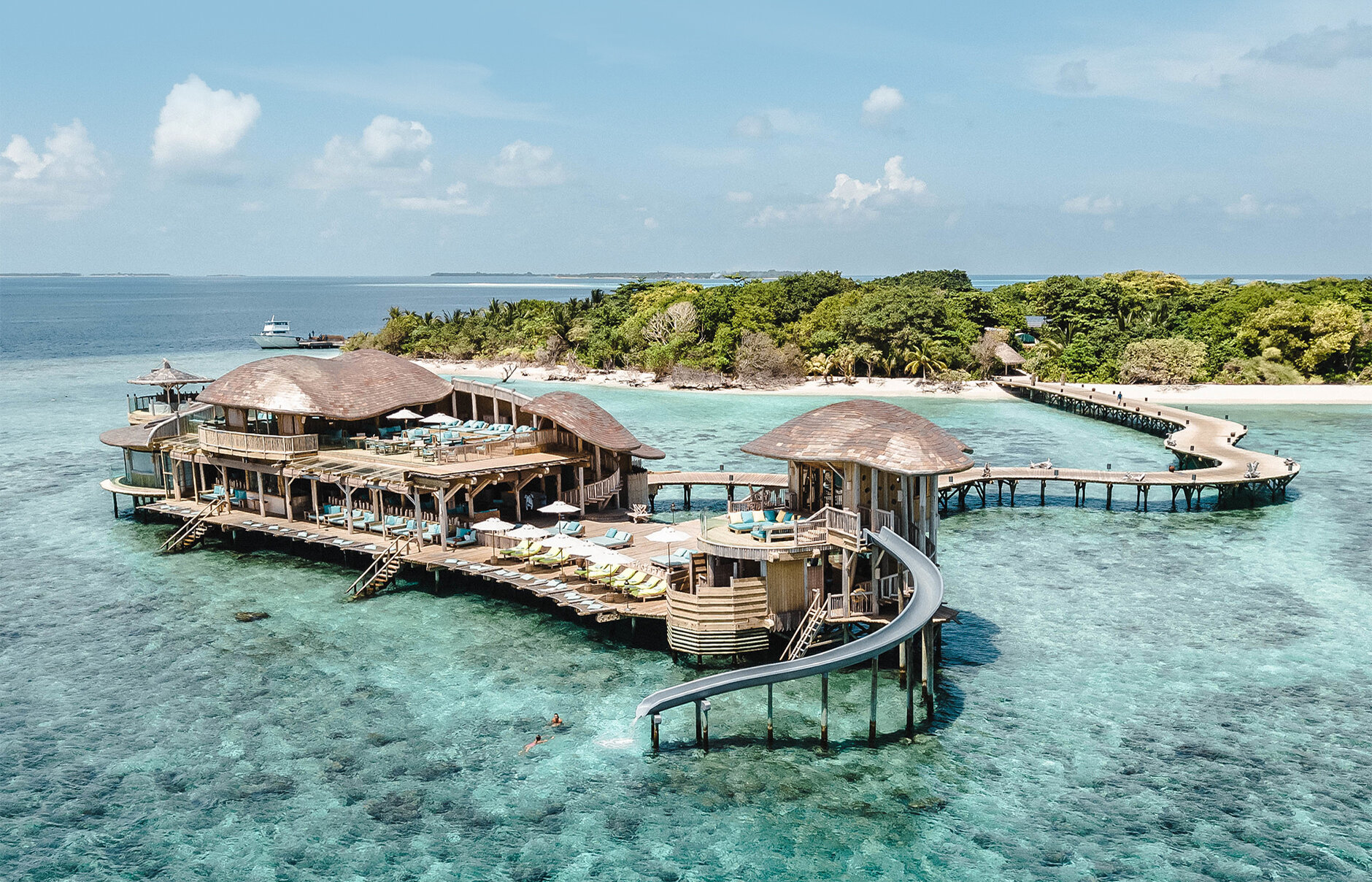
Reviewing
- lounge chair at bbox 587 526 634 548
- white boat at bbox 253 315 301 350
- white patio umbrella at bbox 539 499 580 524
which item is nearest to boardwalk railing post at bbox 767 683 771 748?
lounge chair at bbox 587 526 634 548

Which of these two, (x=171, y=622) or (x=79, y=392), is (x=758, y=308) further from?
(x=171, y=622)

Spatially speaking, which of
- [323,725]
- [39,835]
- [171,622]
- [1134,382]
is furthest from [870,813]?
[1134,382]

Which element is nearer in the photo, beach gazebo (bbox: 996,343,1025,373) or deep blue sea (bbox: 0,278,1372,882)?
deep blue sea (bbox: 0,278,1372,882)

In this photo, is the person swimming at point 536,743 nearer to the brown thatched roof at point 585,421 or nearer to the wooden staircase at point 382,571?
the wooden staircase at point 382,571

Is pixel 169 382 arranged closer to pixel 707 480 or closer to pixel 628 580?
pixel 707 480

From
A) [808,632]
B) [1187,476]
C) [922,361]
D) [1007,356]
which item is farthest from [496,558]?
[1007,356]

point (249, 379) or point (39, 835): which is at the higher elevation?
point (249, 379)

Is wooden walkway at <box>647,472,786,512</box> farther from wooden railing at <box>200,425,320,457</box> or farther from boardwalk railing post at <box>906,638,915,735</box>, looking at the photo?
boardwalk railing post at <box>906,638,915,735</box>
